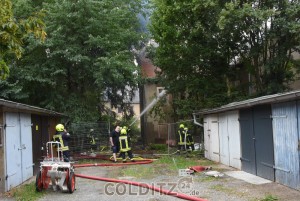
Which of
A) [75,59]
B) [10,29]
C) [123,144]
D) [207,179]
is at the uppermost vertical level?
[75,59]

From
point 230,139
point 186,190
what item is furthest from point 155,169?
point 186,190

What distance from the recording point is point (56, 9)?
21.3m

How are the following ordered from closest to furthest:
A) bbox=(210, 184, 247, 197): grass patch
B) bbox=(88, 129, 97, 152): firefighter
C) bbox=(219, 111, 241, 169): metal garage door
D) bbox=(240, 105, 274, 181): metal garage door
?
bbox=(210, 184, 247, 197): grass patch < bbox=(240, 105, 274, 181): metal garage door < bbox=(219, 111, 241, 169): metal garage door < bbox=(88, 129, 97, 152): firefighter

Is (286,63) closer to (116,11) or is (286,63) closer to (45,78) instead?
(116,11)

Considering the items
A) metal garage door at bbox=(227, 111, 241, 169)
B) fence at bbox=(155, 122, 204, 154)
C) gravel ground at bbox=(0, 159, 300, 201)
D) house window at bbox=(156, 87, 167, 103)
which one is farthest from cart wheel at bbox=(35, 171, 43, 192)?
house window at bbox=(156, 87, 167, 103)

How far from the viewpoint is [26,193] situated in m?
10.8

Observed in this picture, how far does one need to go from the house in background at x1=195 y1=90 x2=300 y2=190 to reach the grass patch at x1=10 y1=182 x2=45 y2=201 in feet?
21.8

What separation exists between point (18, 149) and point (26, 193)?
2.34 meters

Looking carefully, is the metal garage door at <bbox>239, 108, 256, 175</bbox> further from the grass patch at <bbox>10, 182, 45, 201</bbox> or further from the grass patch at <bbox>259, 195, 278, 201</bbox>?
the grass patch at <bbox>10, 182, 45, 201</bbox>

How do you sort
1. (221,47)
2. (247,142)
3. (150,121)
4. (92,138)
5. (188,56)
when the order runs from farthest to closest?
1. (150,121)
2. (188,56)
3. (221,47)
4. (92,138)
5. (247,142)

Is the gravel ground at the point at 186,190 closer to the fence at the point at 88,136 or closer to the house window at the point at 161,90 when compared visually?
the fence at the point at 88,136

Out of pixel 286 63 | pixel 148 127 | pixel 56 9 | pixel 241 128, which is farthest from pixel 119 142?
pixel 148 127

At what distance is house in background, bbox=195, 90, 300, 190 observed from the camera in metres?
10.3

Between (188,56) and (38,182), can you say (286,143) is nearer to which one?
(38,182)
